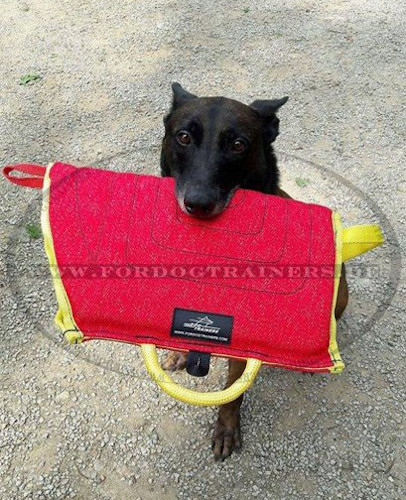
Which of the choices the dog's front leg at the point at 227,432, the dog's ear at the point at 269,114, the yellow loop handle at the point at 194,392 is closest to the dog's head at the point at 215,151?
the dog's ear at the point at 269,114

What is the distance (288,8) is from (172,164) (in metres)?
4.80

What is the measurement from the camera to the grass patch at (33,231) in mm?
4180

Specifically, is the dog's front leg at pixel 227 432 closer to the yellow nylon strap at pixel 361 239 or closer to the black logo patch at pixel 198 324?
the black logo patch at pixel 198 324

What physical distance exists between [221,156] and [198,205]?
494mm

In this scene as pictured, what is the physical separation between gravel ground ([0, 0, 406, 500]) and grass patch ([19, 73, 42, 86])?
1.9 inches

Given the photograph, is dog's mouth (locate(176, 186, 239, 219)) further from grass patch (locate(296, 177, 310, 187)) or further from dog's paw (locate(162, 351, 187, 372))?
grass patch (locate(296, 177, 310, 187))

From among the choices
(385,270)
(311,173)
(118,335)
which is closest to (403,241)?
(385,270)

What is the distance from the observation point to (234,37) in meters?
6.39

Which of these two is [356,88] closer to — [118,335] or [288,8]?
[288,8]

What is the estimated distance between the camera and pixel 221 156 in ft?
9.47

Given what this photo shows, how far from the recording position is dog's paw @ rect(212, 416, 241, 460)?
120 inches

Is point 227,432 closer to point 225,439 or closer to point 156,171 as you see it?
point 225,439

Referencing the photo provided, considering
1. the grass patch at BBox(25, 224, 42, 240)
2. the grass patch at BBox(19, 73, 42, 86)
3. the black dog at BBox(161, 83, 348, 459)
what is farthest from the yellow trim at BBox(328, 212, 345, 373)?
the grass patch at BBox(19, 73, 42, 86)

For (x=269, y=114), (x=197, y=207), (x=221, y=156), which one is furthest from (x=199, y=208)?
(x=269, y=114)
